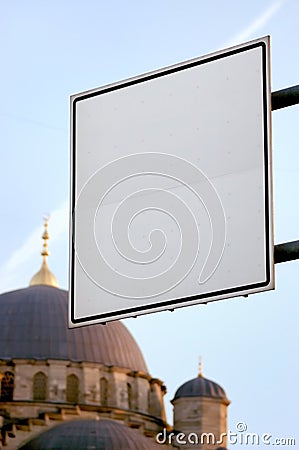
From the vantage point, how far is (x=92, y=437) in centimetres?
6228

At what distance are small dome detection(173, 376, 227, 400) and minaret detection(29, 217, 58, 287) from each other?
1152cm

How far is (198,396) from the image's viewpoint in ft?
227

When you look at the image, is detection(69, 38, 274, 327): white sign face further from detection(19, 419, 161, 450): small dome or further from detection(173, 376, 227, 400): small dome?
detection(173, 376, 227, 400): small dome

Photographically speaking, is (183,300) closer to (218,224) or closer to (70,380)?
(218,224)

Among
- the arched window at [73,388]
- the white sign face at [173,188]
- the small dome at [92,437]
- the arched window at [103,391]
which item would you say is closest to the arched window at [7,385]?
the arched window at [73,388]

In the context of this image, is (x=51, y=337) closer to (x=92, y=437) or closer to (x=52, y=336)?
(x=52, y=336)

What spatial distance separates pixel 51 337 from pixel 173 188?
6404 cm

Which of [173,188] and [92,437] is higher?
[92,437]

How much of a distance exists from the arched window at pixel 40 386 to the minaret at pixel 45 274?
35.3 ft

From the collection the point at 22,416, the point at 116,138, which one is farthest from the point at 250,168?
the point at 22,416

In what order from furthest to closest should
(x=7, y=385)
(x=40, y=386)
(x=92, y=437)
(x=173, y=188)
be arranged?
(x=40, y=386), (x=7, y=385), (x=92, y=437), (x=173, y=188)

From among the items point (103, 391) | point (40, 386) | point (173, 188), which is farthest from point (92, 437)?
point (173, 188)

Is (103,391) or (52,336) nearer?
(103,391)

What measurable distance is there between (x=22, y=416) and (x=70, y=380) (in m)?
3.04
